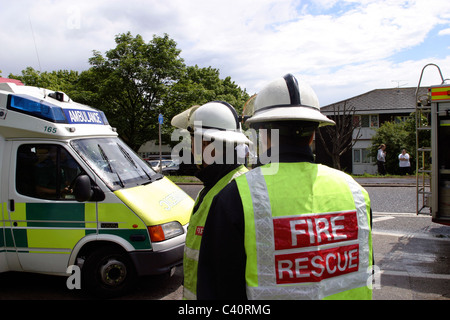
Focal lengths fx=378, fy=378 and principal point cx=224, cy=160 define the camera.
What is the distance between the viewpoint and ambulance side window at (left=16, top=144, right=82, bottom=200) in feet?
15.3

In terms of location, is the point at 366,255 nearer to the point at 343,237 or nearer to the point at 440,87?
the point at 343,237

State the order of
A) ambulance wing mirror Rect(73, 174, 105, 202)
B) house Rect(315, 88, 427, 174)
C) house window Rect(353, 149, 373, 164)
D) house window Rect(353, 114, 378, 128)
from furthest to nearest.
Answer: house window Rect(353, 149, 373, 164) < house window Rect(353, 114, 378, 128) < house Rect(315, 88, 427, 174) < ambulance wing mirror Rect(73, 174, 105, 202)

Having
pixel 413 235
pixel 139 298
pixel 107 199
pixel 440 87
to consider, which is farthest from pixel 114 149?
pixel 413 235

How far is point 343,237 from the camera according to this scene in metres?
1.63

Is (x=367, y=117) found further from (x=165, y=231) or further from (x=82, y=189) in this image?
(x=82, y=189)

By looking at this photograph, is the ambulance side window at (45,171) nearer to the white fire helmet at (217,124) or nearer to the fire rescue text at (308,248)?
the white fire helmet at (217,124)

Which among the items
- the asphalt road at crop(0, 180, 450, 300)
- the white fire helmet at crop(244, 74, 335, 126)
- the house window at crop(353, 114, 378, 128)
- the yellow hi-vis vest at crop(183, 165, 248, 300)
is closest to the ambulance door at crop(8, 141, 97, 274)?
the asphalt road at crop(0, 180, 450, 300)

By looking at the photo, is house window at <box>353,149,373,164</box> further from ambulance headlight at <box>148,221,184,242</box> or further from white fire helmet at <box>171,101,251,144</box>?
white fire helmet at <box>171,101,251,144</box>

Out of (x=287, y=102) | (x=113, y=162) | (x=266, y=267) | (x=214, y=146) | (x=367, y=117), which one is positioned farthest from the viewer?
(x=367, y=117)

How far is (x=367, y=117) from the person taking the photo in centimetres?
3609

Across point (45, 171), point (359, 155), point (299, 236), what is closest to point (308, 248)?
point (299, 236)

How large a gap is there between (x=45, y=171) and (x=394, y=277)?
16.3 feet

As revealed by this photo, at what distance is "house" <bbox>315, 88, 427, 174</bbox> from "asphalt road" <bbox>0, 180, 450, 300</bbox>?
89.3 ft
